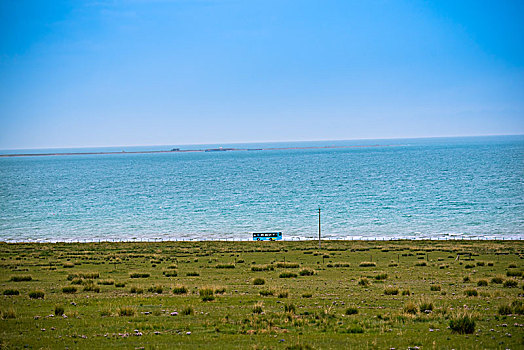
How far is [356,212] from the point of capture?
267 feet

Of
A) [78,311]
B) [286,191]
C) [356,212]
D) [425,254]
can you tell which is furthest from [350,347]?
[286,191]

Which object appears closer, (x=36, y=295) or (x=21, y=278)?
(x=36, y=295)

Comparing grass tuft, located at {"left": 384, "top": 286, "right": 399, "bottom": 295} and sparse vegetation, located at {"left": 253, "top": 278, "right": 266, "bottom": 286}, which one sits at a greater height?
grass tuft, located at {"left": 384, "top": 286, "right": 399, "bottom": 295}

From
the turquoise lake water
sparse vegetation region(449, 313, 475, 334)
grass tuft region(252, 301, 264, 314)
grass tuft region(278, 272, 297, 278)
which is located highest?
sparse vegetation region(449, 313, 475, 334)

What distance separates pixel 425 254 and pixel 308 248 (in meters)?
11.9

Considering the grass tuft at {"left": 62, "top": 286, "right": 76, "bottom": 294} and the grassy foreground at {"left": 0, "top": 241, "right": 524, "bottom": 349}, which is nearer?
the grassy foreground at {"left": 0, "top": 241, "right": 524, "bottom": 349}

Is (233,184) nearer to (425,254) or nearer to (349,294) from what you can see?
(425,254)

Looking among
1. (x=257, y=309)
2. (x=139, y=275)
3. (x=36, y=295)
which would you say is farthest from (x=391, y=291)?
(x=139, y=275)

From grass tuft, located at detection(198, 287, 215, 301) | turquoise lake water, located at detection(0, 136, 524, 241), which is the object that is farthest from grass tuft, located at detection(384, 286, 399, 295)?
turquoise lake water, located at detection(0, 136, 524, 241)

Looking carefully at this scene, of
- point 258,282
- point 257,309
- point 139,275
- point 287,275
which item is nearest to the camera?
point 257,309

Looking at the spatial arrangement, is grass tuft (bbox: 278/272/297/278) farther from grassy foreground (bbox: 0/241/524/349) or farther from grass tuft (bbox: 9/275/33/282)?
grass tuft (bbox: 9/275/33/282)

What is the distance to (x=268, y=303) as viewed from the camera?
773 inches

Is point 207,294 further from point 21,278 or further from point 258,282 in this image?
point 21,278

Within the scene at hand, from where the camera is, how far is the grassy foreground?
13906 millimetres
